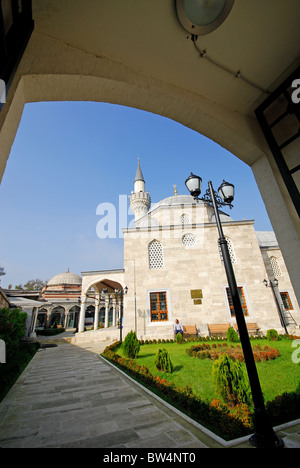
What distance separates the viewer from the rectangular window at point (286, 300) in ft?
44.9

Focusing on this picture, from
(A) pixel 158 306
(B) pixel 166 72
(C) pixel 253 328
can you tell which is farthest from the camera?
(A) pixel 158 306

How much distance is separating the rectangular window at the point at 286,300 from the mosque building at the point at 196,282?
7cm

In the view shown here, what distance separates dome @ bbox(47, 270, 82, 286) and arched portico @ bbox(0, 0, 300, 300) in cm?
3380

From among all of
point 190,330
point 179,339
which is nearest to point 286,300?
point 190,330

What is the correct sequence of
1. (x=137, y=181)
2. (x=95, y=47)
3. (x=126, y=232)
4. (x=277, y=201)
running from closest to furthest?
(x=95, y=47)
(x=277, y=201)
(x=126, y=232)
(x=137, y=181)

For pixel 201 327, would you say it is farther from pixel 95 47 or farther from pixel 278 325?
Result: pixel 95 47

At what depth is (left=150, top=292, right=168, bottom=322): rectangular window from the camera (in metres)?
12.7

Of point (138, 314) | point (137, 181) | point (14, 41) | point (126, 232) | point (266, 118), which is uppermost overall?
point (137, 181)

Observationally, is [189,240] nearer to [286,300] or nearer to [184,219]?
[184,219]

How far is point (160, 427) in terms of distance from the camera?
2.87 metres

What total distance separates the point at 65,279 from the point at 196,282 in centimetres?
2575

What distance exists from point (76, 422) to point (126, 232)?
39.7ft

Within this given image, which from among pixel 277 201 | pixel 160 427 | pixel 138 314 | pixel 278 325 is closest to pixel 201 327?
pixel 138 314

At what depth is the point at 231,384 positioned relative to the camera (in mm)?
3799
